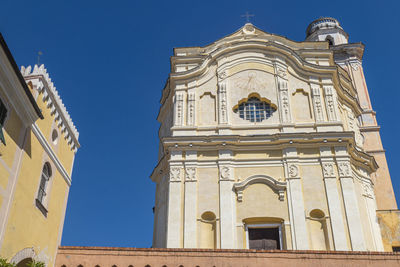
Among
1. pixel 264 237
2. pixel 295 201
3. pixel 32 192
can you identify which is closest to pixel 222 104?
pixel 295 201

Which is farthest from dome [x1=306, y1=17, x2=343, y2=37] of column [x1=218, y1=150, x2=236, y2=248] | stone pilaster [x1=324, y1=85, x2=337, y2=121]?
column [x1=218, y1=150, x2=236, y2=248]

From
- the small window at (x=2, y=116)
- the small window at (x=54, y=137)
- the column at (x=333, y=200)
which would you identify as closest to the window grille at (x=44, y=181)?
the small window at (x=54, y=137)

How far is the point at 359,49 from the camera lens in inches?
1554

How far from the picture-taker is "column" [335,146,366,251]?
69.4ft

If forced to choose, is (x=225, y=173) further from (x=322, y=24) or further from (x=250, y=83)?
(x=322, y=24)

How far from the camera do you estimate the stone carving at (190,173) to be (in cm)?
2366

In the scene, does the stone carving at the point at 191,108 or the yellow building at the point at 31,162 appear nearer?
the yellow building at the point at 31,162

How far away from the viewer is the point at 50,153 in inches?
654

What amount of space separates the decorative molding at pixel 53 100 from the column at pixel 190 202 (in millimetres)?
6150

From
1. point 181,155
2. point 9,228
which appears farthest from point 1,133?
point 181,155

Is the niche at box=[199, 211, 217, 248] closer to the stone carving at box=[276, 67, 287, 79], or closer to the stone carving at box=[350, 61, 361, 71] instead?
the stone carving at box=[276, 67, 287, 79]

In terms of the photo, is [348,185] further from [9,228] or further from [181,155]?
[9,228]

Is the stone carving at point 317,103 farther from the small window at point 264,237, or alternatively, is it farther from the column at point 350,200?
the small window at point 264,237

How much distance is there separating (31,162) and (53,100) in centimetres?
274
